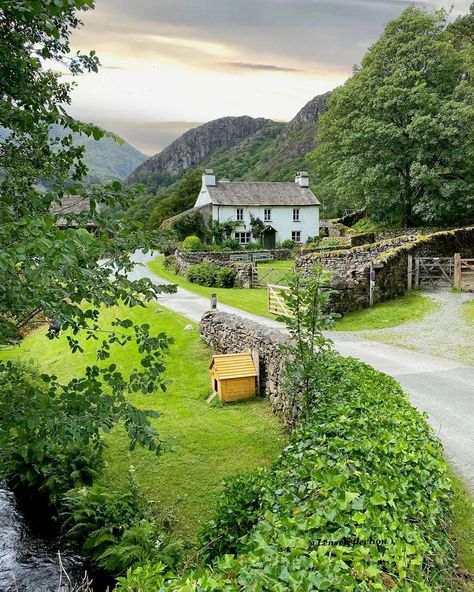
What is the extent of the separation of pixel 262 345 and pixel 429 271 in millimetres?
15238

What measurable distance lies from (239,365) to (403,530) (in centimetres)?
899

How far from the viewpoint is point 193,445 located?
34.7 ft

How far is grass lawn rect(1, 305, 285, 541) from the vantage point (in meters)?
8.70

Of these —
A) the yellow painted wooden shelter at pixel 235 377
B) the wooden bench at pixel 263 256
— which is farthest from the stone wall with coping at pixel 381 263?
the wooden bench at pixel 263 256

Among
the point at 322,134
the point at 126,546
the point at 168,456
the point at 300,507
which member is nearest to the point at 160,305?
the point at 168,456

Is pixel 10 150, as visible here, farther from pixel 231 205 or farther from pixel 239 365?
pixel 231 205

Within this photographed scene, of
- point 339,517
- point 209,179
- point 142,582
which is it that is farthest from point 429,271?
point 209,179

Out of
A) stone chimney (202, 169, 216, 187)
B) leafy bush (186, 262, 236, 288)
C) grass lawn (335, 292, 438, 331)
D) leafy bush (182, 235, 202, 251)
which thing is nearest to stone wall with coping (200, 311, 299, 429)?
grass lawn (335, 292, 438, 331)

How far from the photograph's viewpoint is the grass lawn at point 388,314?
60.9 ft

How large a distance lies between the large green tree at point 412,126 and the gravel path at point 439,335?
18.8 m

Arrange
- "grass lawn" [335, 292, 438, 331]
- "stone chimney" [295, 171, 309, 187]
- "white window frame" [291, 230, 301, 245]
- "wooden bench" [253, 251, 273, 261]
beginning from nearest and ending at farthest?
"grass lawn" [335, 292, 438, 331], "wooden bench" [253, 251, 273, 261], "white window frame" [291, 230, 301, 245], "stone chimney" [295, 171, 309, 187]

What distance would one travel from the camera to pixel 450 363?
1355 cm

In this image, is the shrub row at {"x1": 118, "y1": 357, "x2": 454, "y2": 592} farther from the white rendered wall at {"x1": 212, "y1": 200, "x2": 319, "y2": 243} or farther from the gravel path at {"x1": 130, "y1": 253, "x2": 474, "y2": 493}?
the white rendered wall at {"x1": 212, "y1": 200, "x2": 319, "y2": 243}

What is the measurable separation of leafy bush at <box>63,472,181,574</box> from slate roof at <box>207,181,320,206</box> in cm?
4562
